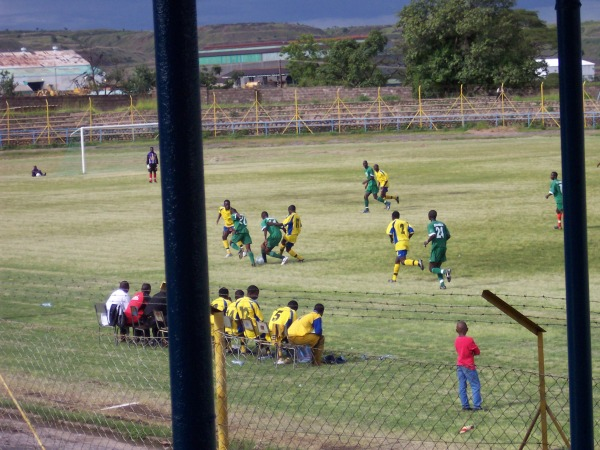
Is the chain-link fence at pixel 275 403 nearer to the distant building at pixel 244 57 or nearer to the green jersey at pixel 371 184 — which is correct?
the green jersey at pixel 371 184

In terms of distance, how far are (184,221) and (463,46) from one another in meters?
67.3

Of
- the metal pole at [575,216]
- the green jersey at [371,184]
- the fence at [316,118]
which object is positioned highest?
the fence at [316,118]

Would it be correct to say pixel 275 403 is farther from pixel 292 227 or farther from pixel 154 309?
pixel 292 227

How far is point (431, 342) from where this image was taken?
14195 mm

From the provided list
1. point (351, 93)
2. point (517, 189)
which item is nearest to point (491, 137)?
point (351, 93)

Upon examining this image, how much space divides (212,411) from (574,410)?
2.06 metres

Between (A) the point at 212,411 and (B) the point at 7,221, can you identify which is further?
(B) the point at 7,221

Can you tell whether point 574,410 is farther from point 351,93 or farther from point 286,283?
point 351,93

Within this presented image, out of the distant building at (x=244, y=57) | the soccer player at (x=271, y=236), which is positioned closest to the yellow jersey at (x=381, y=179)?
the soccer player at (x=271, y=236)

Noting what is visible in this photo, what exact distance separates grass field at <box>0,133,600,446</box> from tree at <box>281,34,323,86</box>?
138 feet

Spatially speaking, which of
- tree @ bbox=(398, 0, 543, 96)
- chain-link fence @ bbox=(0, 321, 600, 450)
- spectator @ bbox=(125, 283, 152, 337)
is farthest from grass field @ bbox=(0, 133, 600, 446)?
tree @ bbox=(398, 0, 543, 96)

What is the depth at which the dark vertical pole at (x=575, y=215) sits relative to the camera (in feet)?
15.1

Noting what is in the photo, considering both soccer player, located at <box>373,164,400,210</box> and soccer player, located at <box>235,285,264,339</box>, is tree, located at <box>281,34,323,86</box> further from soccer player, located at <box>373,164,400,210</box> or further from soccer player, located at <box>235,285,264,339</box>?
soccer player, located at <box>235,285,264,339</box>

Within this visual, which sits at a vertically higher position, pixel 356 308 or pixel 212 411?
pixel 212 411
